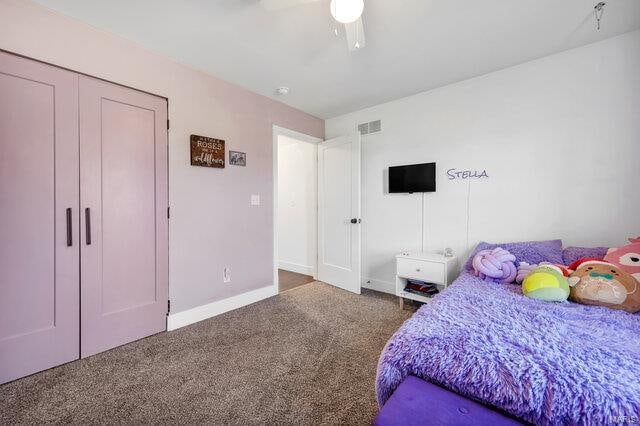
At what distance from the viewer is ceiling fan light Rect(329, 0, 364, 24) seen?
1359mm

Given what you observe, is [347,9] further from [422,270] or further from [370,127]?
[422,270]

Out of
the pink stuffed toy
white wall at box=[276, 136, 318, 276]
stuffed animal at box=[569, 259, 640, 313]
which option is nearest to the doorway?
white wall at box=[276, 136, 318, 276]

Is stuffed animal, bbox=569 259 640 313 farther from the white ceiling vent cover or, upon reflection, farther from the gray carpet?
the white ceiling vent cover

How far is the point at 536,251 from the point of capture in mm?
2193

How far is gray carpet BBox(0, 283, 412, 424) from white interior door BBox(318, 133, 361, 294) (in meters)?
0.97

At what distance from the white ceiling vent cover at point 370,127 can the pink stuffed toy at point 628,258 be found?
2.50 m

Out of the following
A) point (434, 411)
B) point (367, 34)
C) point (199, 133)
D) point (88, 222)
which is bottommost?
point (434, 411)

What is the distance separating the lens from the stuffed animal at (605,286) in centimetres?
149

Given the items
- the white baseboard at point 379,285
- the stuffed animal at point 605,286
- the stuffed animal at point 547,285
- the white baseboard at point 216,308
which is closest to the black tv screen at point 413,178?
the white baseboard at point 379,285

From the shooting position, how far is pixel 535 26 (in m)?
1.95

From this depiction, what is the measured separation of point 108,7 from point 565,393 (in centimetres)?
315

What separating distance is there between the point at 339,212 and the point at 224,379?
2.36 m

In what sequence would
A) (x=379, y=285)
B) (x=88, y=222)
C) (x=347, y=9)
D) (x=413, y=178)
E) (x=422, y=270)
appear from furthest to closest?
(x=379, y=285) < (x=413, y=178) < (x=422, y=270) < (x=88, y=222) < (x=347, y=9)

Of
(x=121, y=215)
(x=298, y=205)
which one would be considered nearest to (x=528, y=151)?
(x=298, y=205)
